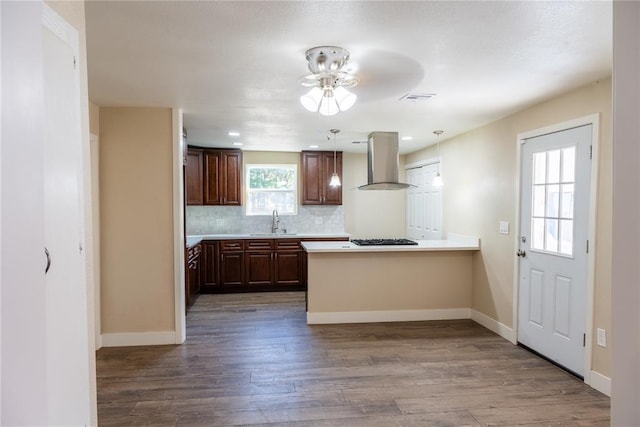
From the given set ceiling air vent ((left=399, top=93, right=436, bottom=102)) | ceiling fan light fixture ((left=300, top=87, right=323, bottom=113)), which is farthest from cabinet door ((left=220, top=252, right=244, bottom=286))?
ceiling fan light fixture ((left=300, top=87, right=323, bottom=113))

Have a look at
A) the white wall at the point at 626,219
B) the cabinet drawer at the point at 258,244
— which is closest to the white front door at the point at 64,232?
the white wall at the point at 626,219

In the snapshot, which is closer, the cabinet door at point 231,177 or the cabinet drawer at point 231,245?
the cabinet drawer at point 231,245

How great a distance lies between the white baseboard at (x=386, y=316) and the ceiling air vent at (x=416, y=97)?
2.50 meters

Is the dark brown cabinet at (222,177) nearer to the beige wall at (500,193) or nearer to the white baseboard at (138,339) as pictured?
the white baseboard at (138,339)

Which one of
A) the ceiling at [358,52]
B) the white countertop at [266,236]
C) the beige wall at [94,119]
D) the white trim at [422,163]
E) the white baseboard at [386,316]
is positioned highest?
the ceiling at [358,52]

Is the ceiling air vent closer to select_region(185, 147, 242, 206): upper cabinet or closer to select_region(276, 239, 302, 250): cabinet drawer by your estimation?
select_region(276, 239, 302, 250): cabinet drawer

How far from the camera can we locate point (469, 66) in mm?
2467

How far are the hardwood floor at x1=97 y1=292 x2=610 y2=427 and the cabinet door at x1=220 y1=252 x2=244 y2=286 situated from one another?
155 centimetres

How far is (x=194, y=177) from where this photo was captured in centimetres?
575

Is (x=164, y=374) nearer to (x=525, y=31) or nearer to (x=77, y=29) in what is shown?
(x=77, y=29)

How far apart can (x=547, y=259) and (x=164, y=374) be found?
346cm

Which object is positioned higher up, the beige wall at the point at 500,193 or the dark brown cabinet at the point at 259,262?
the beige wall at the point at 500,193

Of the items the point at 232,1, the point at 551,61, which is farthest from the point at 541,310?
→ the point at 232,1

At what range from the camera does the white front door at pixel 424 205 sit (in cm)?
554
